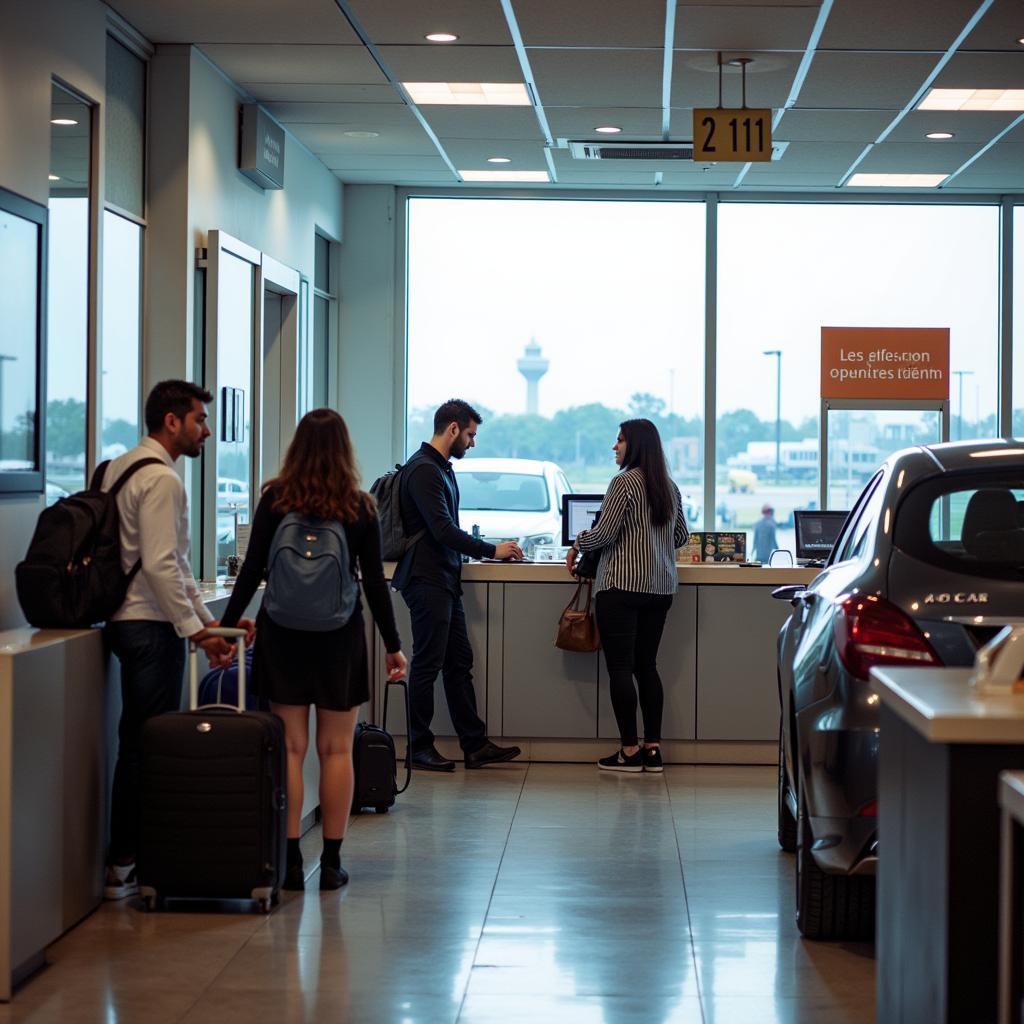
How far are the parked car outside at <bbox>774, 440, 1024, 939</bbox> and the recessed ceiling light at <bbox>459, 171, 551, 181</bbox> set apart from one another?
22.6ft

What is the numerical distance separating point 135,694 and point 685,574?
11.4 feet

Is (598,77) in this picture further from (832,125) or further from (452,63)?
(832,125)

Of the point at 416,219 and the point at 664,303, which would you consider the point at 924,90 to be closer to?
the point at 664,303

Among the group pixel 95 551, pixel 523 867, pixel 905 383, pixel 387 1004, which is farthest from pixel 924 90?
pixel 387 1004

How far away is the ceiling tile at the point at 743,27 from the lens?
21.7ft

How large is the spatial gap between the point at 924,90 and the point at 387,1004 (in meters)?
6.10

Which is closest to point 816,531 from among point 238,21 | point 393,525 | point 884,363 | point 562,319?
point 884,363

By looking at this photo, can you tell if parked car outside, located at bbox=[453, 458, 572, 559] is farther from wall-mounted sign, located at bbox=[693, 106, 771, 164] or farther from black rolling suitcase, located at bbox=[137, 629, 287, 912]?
black rolling suitcase, located at bbox=[137, 629, 287, 912]

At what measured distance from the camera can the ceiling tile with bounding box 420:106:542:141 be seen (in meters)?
8.66

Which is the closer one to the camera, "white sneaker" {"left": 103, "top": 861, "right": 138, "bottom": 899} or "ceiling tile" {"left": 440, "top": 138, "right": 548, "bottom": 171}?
"white sneaker" {"left": 103, "top": 861, "right": 138, "bottom": 899}

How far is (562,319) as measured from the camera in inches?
459

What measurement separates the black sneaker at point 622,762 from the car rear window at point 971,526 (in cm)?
336

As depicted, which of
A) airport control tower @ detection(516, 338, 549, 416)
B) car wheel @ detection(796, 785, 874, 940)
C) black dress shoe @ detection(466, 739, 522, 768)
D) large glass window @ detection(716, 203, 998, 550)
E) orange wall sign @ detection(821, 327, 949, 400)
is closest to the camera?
car wheel @ detection(796, 785, 874, 940)

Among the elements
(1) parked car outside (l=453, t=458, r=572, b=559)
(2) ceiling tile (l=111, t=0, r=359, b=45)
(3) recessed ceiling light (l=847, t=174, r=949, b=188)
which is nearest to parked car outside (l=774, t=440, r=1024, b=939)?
(2) ceiling tile (l=111, t=0, r=359, b=45)
